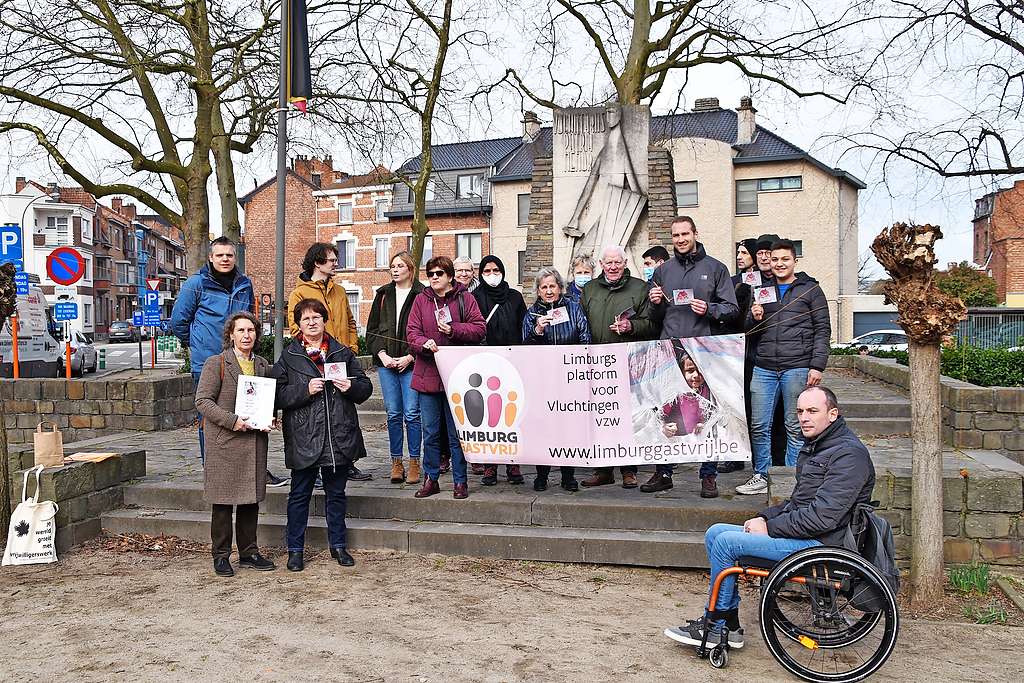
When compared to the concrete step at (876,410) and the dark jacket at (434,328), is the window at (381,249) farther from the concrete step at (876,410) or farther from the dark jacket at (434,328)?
the dark jacket at (434,328)

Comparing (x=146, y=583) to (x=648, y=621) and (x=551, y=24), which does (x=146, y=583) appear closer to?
(x=648, y=621)

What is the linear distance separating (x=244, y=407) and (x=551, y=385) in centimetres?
Answer: 221

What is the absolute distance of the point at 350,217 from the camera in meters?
50.4

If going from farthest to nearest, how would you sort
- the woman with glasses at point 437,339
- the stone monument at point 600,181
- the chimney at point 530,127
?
1. the chimney at point 530,127
2. the stone monument at point 600,181
3. the woman with glasses at point 437,339

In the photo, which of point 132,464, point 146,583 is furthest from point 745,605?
point 132,464

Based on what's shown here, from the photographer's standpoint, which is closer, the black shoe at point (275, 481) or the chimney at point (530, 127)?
the black shoe at point (275, 481)

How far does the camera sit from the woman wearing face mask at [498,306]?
7281 mm

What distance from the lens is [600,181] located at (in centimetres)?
1269

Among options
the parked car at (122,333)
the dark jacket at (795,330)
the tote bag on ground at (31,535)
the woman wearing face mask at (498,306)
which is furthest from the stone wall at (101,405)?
the parked car at (122,333)

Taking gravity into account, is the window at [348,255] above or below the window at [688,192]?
below

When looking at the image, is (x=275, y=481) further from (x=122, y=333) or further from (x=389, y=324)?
(x=122, y=333)

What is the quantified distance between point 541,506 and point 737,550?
2.26 m

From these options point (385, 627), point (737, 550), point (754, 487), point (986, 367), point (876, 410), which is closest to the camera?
point (737, 550)

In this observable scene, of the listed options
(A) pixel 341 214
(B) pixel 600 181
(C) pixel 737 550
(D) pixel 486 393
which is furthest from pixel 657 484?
(A) pixel 341 214
